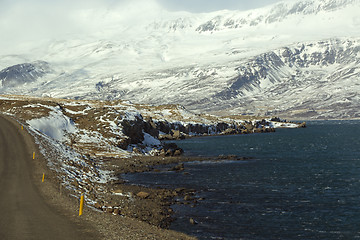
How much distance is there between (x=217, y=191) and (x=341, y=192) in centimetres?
1654

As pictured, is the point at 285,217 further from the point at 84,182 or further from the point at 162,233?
the point at 84,182

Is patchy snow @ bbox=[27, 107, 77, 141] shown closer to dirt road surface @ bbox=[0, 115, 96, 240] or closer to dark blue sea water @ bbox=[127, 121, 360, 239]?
dark blue sea water @ bbox=[127, 121, 360, 239]

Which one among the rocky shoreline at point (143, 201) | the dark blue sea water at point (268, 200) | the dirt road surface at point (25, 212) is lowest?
the dark blue sea water at point (268, 200)

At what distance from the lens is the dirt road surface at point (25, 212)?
Result: 25.6 metres

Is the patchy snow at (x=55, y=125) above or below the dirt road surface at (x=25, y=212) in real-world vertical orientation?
above

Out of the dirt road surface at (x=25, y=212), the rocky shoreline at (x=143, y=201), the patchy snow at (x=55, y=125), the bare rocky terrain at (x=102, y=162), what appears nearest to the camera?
the dirt road surface at (x=25, y=212)

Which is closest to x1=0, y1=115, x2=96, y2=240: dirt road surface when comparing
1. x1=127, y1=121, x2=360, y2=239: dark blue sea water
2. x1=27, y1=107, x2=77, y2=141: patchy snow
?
x1=127, y1=121, x2=360, y2=239: dark blue sea water

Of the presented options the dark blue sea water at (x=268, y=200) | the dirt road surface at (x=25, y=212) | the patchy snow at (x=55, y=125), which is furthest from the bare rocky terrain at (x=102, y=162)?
the dark blue sea water at (x=268, y=200)

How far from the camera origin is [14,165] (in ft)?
144

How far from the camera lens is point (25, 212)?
96.2ft

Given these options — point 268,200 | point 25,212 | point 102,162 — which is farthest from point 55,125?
point 25,212

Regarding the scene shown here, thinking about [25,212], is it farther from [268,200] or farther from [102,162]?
[102,162]

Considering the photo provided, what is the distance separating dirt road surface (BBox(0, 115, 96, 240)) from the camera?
25594 millimetres

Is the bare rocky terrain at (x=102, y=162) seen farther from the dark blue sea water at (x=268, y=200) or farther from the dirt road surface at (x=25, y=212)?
the dark blue sea water at (x=268, y=200)
